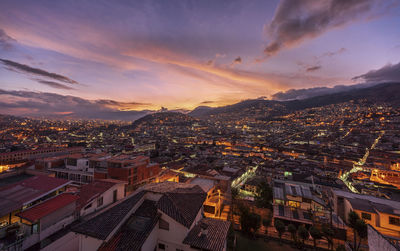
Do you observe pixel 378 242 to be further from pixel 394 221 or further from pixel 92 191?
pixel 92 191

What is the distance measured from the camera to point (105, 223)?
8664mm

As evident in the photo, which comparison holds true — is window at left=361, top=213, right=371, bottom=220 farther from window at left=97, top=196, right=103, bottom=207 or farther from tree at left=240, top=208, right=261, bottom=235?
window at left=97, top=196, right=103, bottom=207

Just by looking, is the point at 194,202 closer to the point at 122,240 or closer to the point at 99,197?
the point at 122,240

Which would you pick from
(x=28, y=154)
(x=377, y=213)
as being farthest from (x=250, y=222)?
(x=28, y=154)

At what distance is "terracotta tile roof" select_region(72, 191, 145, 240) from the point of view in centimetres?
815

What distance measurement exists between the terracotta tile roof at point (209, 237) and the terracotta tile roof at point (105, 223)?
3760 millimetres

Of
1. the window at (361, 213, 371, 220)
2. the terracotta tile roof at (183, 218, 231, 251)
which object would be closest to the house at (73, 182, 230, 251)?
the terracotta tile roof at (183, 218, 231, 251)

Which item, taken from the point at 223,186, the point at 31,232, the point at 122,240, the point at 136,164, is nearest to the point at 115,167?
the point at 136,164

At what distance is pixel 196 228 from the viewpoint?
10.1 meters

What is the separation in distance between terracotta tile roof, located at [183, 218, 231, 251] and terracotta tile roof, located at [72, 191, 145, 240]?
3.76m

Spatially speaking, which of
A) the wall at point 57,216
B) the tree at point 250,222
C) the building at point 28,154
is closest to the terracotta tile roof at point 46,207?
the wall at point 57,216

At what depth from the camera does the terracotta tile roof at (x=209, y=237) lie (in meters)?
8.72

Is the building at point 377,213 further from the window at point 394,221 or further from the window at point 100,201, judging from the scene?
the window at point 100,201

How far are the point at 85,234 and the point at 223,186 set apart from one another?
18440 mm
